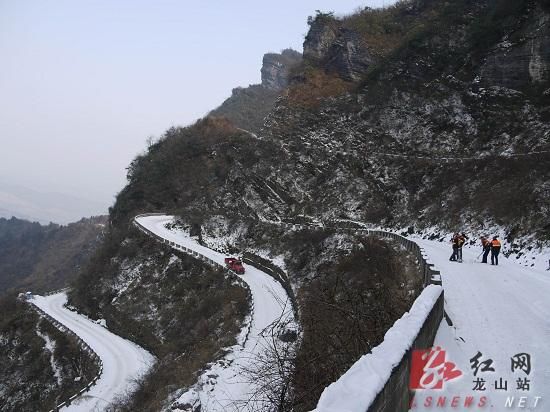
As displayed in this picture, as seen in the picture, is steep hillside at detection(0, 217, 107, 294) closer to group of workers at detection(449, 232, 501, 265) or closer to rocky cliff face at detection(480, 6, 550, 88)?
rocky cliff face at detection(480, 6, 550, 88)

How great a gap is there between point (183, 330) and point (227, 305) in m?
4.45

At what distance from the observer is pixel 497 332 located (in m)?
9.95

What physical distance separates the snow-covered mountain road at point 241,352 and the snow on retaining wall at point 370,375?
74.9 inches

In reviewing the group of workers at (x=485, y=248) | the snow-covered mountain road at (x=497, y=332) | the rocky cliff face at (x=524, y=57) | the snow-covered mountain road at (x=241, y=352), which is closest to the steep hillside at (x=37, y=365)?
the snow-covered mountain road at (x=241, y=352)

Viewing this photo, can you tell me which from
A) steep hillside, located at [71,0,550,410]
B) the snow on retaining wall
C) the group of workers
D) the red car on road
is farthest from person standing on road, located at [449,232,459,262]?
the red car on road

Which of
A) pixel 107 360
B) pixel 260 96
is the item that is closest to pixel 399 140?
pixel 107 360

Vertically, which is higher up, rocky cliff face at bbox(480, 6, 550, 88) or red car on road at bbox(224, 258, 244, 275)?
rocky cliff face at bbox(480, 6, 550, 88)

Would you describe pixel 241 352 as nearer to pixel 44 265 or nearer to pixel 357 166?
pixel 357 166

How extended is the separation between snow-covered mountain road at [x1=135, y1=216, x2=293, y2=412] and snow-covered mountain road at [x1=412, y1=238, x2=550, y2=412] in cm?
336

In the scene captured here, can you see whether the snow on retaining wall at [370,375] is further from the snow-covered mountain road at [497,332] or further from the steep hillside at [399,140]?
the steep hillside at [399,140]

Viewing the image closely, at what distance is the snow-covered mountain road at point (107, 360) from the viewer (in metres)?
26.5

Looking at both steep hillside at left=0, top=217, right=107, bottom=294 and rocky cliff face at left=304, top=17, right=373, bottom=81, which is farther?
steep hillside at left=0, top=217, right=107, bottom=294

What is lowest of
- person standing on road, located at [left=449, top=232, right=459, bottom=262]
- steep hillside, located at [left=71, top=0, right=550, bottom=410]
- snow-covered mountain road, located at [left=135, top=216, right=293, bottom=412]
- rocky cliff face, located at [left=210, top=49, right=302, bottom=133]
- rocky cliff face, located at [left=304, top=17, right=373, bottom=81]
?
snow-covered mountain road, located at [left=135, top=216, right=293, bottom=412]

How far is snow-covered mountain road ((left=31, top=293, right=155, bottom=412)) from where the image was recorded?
1045 inches
